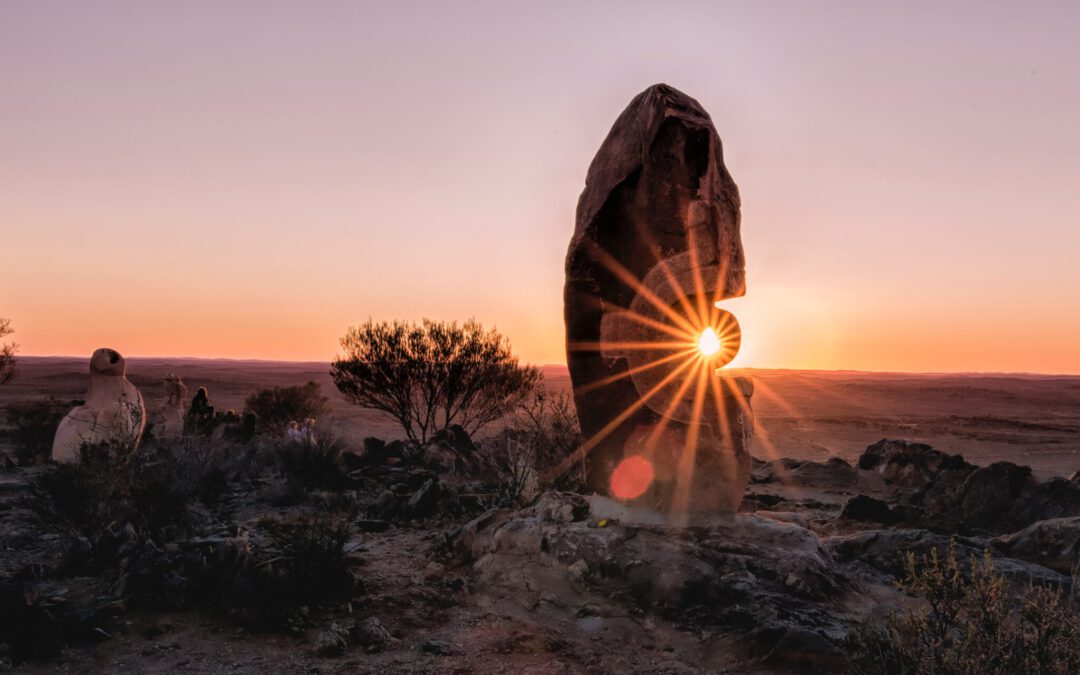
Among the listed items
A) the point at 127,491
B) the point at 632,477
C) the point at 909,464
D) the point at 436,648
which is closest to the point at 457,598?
the point at 436,648

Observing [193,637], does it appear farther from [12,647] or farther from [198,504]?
[198,504]

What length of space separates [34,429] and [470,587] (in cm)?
1182

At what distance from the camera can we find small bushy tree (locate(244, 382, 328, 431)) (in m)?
20.3

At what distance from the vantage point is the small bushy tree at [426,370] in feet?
57.4

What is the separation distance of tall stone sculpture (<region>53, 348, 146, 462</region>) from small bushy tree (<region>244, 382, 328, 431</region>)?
828 cm

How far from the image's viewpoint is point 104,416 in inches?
440

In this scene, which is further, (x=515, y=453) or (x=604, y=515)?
(x=515, y=453)

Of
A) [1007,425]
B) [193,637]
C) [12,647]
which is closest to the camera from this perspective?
[12,647]

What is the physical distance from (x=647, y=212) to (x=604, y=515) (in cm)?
302

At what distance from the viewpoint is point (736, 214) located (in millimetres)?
7488

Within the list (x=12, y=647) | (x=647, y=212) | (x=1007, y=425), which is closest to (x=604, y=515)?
(x=647, y=212)

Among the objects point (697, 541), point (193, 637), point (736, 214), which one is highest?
point (736, 214)

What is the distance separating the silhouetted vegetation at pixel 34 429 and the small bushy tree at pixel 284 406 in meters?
4.51

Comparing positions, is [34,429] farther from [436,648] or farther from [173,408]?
[436,648]
